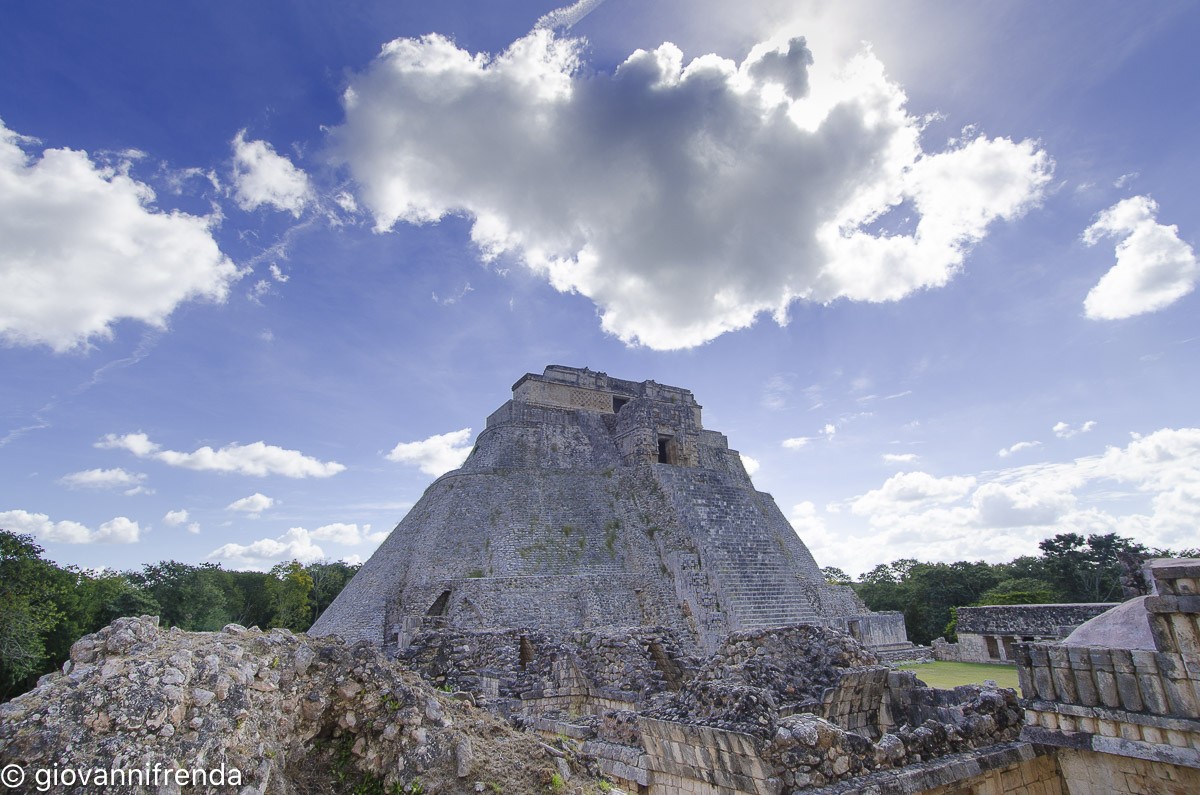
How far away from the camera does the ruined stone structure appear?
61.4 feet

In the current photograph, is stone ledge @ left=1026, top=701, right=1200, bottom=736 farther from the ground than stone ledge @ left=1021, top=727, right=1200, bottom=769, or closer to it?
farther from the ground

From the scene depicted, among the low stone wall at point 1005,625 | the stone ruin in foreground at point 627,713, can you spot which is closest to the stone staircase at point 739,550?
the low stone wall at point 1005,625

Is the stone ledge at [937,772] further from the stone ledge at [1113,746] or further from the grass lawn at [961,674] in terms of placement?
the grass lawn at [961,674]

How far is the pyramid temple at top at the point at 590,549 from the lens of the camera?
61.2 ft

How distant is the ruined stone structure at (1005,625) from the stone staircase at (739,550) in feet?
20.0

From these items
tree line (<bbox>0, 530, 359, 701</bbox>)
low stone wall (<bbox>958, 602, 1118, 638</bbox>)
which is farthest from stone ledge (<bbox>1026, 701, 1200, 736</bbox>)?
tree line (<bbox>0, 530, 359, 701</bbox>)

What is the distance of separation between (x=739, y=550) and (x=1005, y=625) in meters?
8.97

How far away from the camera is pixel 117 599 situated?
98.2 feet

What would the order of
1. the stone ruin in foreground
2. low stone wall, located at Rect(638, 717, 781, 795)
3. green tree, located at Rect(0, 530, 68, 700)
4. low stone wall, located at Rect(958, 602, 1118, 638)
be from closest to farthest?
1. the stone ruin in foreground
2. low stone wall, located at Rect(638, 717, 781, 795)
3. low stone wall, located at Rect(958, 602, 1118, 638)
4. green tree, located at Rect(0, 530, 68, 700)

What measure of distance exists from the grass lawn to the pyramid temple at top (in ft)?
6.70

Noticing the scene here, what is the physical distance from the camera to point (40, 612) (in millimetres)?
22312

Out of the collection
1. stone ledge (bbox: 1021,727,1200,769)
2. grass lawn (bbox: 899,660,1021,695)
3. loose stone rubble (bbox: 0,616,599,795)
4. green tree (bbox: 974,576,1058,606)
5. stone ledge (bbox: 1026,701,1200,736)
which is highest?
green tree (bbox: 974,576,1058,606)

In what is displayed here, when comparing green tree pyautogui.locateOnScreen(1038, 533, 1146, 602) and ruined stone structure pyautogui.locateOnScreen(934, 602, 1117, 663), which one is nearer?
ruined stone structure pyautogui.locateOnScreen(934, 602, 1117, 663)

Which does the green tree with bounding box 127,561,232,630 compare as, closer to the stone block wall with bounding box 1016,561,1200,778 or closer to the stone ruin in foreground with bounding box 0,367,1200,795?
the stone ruin in foreground with bounding box 0,367,1200,795
